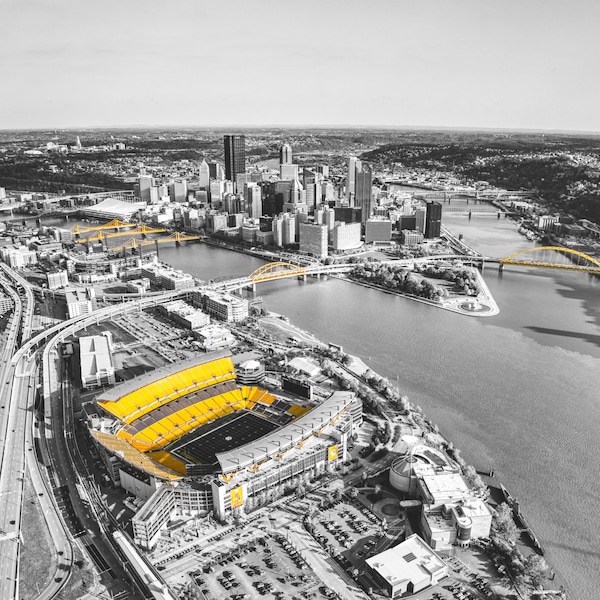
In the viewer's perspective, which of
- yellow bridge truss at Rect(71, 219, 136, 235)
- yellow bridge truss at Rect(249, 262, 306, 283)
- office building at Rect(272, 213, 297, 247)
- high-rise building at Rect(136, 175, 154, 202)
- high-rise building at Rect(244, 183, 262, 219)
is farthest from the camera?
high-rise building at Rect(136, 175, 154, 202)

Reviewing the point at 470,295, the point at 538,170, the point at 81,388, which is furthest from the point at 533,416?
the point at 538,170

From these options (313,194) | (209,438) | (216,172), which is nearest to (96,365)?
(209,438)

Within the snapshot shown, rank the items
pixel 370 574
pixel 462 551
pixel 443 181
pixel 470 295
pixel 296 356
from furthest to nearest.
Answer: pixel 443 181
pixel 470 295
pixel 296 356
pixel 462 551
pixel 370 574

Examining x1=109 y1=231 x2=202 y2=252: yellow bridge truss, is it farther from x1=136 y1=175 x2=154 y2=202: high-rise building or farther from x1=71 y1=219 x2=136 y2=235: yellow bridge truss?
x1=136 y1=175 x2=154 y2=202: high-rise building

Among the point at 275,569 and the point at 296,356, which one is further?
the point at 296,356

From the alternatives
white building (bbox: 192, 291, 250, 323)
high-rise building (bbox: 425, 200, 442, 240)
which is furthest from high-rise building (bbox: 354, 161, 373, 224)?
white building (bbox: 192, 291, 250, 323)

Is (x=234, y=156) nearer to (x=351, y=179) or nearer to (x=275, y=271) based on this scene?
(x=351, y=179)

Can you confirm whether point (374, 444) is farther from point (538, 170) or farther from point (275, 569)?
point (538, 170)
